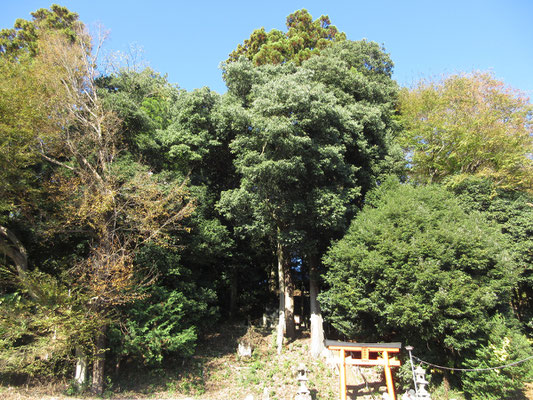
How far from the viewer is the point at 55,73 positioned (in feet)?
32.9

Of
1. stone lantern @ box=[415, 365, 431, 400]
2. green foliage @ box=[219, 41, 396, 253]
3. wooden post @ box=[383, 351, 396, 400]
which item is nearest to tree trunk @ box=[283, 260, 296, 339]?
green foliage @ box=[219, 41, 396, 253]

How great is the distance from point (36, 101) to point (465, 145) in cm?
1621

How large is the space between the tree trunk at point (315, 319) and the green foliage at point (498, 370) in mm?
4715

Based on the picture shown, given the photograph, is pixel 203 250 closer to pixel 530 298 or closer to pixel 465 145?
pixel 465 145

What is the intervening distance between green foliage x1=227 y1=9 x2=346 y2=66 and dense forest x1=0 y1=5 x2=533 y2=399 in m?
3.61

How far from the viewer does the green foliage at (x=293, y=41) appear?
17.2 meters

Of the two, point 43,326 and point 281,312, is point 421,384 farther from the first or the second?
point 43,326

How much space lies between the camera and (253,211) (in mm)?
11219

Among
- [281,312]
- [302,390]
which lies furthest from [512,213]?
[302,390]

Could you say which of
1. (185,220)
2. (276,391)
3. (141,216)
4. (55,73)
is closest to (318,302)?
(276,391)

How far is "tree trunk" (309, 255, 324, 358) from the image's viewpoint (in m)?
11.3

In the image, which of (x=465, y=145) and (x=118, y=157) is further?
(x=465, y=145)

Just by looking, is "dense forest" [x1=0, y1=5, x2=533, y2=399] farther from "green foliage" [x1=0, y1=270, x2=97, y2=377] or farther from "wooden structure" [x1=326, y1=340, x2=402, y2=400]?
"wooden structure" [x1=326, y1=340, x2=402, y2=400]

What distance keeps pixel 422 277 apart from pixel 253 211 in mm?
5939
